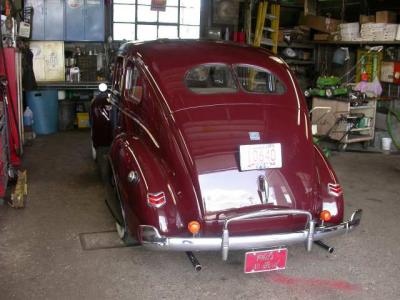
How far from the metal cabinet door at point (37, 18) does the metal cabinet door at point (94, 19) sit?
0.72 metres

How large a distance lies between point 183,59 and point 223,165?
1.00 meters

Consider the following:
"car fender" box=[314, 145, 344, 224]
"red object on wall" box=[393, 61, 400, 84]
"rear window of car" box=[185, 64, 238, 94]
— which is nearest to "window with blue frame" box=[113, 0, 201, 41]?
"red object on wall" box=[393, 61, 400, 84]

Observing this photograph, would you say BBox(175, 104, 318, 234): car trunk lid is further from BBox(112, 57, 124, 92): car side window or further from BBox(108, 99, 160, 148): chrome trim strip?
BBox(112, 57, 124, 92): car side window

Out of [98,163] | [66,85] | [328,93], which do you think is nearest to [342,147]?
[328,93]

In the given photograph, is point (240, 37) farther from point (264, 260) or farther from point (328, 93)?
point (264, 260)

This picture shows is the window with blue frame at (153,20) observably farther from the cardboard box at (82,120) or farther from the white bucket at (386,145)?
the white bucket at (386,145)

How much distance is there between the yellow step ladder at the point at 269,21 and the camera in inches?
344

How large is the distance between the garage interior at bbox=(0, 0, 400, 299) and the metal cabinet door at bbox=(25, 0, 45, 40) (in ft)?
0.05

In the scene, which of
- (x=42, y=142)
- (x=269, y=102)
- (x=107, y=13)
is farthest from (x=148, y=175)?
(x=107, y=13)

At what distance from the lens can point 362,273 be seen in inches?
136

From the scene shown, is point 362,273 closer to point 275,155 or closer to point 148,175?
point 275,155

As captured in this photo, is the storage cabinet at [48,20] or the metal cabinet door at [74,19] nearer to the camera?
the storage cabinet at [48,20]

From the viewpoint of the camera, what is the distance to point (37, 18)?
812 cm

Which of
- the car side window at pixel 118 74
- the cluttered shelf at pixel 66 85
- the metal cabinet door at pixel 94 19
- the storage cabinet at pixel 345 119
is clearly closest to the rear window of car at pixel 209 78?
the car side window at pixel 118 74
